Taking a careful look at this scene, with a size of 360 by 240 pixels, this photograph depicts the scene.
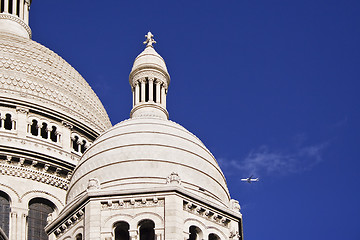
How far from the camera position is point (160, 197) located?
136ft

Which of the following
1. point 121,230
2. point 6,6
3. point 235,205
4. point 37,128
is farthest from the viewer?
point 6,6

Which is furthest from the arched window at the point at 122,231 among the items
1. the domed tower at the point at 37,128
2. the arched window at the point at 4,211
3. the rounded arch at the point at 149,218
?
the arched window at the point at 4,211

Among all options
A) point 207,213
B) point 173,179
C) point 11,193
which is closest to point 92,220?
point 173,179

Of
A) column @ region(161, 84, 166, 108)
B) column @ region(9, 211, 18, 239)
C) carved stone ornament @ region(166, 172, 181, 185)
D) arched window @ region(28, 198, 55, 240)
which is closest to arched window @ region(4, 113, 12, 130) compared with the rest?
arched window @ region(28, 198, 55, 240)

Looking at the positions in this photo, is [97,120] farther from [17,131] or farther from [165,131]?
[165,131]

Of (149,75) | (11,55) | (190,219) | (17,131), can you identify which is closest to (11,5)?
(11,55)

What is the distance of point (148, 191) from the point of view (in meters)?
41.6

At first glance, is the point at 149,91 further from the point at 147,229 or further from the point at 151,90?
the point at 147,229

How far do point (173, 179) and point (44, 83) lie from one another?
61.7 ft

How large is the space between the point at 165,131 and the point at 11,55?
16692mm

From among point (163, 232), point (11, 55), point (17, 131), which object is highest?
point (11, 55)

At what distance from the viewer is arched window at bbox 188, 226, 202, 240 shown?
1646 inches

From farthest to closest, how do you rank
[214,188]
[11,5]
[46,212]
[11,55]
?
[11,5] → [11,55] → [46,212] → [214,188]

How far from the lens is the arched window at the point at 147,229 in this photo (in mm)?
41213
